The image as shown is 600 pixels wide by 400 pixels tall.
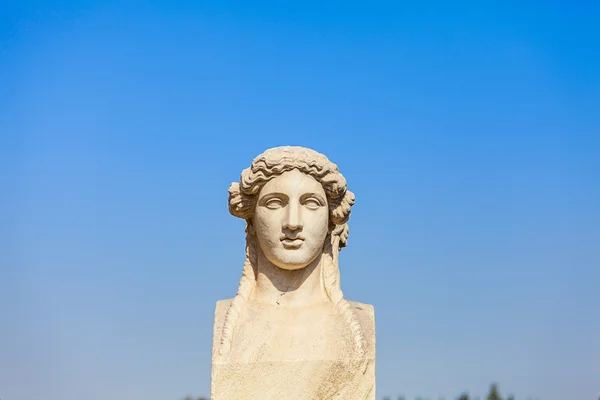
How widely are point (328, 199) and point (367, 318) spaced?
4.01ft

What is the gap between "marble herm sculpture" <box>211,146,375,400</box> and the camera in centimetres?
907

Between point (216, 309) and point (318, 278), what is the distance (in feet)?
3.42

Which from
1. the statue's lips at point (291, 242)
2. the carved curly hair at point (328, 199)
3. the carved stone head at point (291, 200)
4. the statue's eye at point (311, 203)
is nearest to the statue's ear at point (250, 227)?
the carved curly hair at point (328, 199)

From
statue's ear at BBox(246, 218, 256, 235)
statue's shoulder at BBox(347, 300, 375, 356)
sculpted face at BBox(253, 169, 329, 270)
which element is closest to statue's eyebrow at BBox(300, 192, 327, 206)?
sculpted face at BBox(253, 169, 329, 270)

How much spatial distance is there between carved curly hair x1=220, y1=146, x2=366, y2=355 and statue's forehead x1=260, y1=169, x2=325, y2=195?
0.13ft

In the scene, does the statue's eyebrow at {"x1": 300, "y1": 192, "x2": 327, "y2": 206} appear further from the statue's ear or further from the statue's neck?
the statue's ear

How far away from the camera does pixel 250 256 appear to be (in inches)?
389

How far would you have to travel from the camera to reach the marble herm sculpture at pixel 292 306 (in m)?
9.07

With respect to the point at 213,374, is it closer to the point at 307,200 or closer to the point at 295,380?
the point at 295,380

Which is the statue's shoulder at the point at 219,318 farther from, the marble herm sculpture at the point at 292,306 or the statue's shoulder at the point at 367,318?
the statue's shoulder at the point at 367,318

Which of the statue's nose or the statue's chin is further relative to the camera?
the statue's chin
